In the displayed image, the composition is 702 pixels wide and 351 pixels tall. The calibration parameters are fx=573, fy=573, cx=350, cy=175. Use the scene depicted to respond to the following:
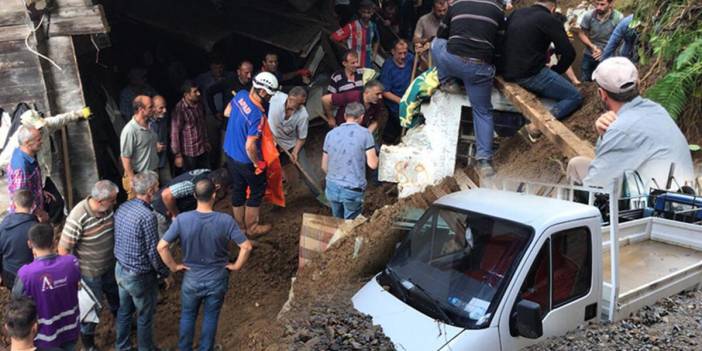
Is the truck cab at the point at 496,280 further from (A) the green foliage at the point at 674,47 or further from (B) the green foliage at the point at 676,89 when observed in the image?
(A) the green foliage at the point at 674,47

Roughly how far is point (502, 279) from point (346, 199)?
9.25ft

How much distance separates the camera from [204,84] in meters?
9.06

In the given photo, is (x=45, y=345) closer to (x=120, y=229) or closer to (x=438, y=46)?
(x=120, y=229)

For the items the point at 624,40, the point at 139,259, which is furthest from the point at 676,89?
the point at 139,259

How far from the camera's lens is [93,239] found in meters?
5.30

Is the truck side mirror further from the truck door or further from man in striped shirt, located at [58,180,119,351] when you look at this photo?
man in striped shirt, located at [58,180,119,351]

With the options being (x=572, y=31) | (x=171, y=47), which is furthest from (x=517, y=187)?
(x=171, y=47)

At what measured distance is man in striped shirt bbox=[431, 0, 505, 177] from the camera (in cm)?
546

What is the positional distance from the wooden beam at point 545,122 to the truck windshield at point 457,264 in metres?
1.39

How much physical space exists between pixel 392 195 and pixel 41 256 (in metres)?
4.72

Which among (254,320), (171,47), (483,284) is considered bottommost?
(254,320)

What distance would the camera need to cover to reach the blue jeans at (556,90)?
568cm

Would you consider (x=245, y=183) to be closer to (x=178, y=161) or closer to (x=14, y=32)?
(x=178, y=161)

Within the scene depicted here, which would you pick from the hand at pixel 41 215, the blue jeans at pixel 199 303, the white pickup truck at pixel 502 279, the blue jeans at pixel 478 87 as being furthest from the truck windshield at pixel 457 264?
the hand at pixel 41 215
